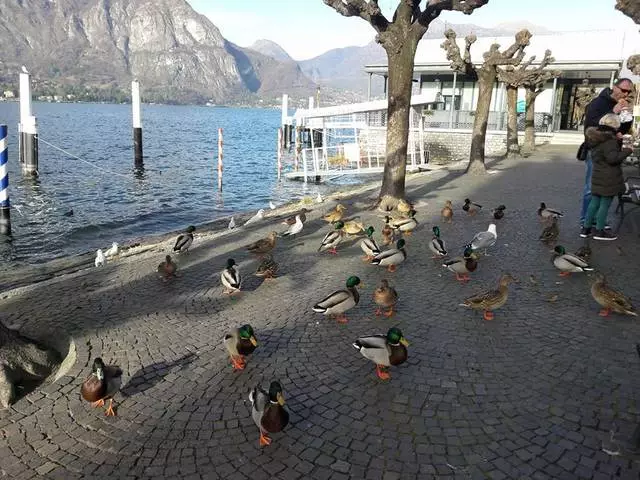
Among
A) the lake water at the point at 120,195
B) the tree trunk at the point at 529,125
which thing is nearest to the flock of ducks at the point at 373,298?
the lake water at the point at 120,195

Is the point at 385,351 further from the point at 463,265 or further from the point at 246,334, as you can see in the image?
the point at 463,265

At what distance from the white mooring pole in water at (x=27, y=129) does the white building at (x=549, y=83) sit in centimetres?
2389

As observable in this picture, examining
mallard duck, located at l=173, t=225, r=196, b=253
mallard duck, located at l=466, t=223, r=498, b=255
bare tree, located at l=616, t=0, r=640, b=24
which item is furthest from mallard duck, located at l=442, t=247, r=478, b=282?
bare tree, located at l=616, t=0, r=640, b=24

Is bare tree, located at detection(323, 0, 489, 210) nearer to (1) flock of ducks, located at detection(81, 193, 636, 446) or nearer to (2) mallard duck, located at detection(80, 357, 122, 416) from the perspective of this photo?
(1) flock of ducks, located at detection(81, 193, 636, 446)

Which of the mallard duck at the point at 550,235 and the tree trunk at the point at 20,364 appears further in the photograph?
the mallard duck at the point at 550,235

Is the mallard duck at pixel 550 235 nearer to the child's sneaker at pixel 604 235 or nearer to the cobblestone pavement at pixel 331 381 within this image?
the child's sneaker at pixel 604 235

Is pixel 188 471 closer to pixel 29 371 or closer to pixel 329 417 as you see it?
pixel 329 417

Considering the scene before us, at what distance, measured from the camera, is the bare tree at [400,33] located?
1245cm

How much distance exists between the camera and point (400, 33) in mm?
12531

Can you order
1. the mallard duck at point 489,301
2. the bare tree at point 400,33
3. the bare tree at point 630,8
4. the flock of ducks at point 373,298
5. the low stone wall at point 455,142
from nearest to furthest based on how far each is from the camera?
the flock of ducks at point 373,298
the mallard duck at point 489,301
the bare tree at point 400,33
the bare tree at point 630,8
the low stone wall at point 455,142

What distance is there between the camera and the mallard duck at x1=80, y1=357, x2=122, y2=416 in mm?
4605

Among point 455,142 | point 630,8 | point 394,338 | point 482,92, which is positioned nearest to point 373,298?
point 394,338

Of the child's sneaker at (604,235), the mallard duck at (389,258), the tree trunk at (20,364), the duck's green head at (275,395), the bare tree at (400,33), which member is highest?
the bare tree at (400,33)

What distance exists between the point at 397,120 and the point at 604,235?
18.0 ft
